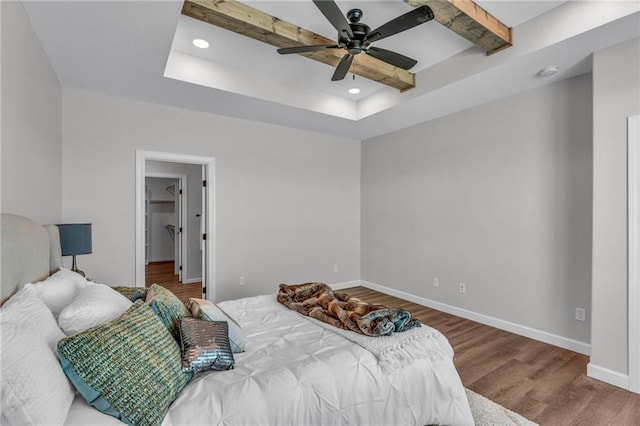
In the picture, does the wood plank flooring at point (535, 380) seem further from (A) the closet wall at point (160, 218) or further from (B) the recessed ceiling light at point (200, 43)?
(A) the closet wall at point (160, 218)

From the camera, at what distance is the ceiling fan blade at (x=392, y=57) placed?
2584mm

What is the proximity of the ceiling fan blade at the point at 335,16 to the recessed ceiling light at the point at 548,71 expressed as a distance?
2.00 meters

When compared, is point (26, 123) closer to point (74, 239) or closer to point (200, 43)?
point (74, 239)

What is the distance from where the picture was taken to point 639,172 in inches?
95.3

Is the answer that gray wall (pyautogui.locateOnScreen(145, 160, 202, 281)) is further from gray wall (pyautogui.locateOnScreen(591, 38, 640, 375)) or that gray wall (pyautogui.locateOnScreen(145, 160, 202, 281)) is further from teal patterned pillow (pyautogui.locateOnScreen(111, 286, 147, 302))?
gray wall (pyautogui.locateOnScreen(591, 38, 640, 375))

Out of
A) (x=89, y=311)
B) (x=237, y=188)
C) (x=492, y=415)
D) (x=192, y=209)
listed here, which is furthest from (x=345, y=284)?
(x=89, y=311)

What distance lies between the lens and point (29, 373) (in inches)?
38.3

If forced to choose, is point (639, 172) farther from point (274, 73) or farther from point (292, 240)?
point (292, 240)

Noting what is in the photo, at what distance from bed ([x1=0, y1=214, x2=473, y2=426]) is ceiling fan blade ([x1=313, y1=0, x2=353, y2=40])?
209 centimetres

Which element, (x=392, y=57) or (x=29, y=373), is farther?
(x=392, y=57)

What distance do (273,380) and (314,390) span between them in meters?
0.21

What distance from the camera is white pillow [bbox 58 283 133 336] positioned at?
4.44ft

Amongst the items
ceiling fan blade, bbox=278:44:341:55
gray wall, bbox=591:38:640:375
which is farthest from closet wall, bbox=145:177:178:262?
gray wall, bbox=591:38:640:375

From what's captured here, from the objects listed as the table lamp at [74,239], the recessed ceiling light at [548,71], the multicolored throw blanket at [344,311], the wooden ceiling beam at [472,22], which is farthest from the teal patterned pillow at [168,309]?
the recessed ceiling light at [548,71]
